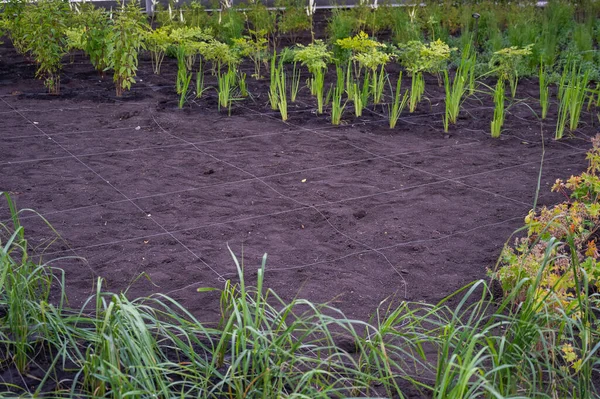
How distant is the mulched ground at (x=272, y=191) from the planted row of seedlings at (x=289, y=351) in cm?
40

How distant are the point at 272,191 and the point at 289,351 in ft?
7.36

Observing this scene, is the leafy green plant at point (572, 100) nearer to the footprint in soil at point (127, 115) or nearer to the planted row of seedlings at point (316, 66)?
the planted row of seedlings at point (316, 66)

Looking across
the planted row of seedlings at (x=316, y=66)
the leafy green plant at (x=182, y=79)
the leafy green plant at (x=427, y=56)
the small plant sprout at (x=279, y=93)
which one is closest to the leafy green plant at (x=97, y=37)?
the planted row of seedlings at (x=316, y=66)

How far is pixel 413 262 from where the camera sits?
11.3 feet

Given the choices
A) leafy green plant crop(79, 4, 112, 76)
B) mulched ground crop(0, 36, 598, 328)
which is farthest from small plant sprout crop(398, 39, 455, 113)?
leafy green plant crop(79, 4, 112, 76)

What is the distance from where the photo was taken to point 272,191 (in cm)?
432

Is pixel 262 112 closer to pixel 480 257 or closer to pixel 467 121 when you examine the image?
pixel 467 121

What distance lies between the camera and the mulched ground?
331 centimetres

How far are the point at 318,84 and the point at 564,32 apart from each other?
14.7 ft

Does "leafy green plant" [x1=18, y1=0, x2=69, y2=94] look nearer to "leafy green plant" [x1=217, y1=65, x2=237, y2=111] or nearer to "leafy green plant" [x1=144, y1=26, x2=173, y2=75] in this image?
"leafy green plant" [x1=144, y1=26, x2=173, y2=75]

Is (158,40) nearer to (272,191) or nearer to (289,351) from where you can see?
(272,191)

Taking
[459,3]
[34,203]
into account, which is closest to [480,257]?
[34,203]

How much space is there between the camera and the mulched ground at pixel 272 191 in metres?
3.31

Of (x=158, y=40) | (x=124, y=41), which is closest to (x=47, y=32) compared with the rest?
(x=124, y=41)
